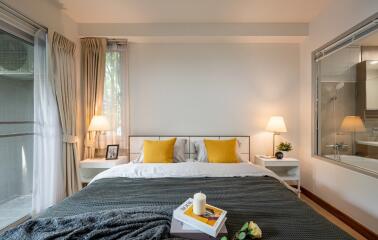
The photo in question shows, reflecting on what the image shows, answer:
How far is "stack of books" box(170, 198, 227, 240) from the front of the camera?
3.89 feet

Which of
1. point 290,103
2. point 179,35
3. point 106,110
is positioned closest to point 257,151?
point 290,103

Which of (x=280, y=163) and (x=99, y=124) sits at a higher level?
(x=99, y=124)

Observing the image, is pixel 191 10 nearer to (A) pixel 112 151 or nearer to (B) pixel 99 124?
(B) pixel 99 124

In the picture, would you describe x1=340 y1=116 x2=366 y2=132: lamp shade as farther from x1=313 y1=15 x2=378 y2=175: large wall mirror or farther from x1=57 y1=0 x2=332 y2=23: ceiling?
x1=57 y1=0 x2=332 y2=23: ceiling

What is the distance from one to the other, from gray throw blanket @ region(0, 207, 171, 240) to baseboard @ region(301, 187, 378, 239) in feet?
7.11

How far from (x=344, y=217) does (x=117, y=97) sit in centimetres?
347

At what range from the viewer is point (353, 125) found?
110 inches

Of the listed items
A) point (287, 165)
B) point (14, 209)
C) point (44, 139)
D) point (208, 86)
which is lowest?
point (14, 209)

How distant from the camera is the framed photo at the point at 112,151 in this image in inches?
137

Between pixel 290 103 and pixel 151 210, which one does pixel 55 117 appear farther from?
pixel 290 103

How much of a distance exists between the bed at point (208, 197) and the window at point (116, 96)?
3.67ft

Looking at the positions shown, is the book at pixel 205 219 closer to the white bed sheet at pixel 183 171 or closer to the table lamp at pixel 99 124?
the white bed sheet at pixel 183 171

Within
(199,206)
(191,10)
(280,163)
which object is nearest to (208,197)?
Result: (199,206)

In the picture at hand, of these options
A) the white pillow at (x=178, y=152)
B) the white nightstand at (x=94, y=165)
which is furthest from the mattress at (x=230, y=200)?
the white nightstand at (x=94, y=165)
